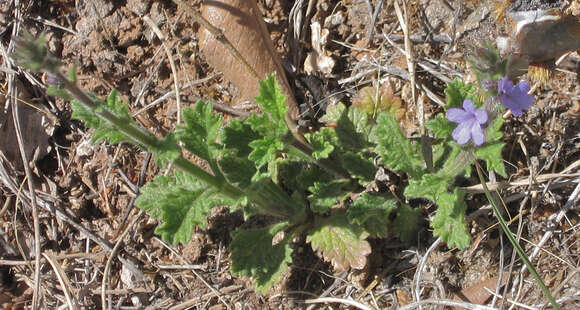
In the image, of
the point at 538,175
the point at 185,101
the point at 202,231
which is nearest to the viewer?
the point at 538,175

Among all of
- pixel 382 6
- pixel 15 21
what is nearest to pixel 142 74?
pixel 15 21

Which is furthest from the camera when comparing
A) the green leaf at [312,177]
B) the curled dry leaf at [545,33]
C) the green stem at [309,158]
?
the green leaf at [312,177]

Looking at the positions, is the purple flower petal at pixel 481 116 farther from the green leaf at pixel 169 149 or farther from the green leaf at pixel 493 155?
the green leaf at pixel 169 149

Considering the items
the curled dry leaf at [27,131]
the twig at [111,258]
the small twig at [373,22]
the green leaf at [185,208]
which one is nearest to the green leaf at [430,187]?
the green leaf at [185,208]

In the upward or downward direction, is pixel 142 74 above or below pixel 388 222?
above

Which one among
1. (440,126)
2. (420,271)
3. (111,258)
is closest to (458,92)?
(440,126)

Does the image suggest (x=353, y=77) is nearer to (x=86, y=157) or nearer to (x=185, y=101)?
(x=185, y=101)
